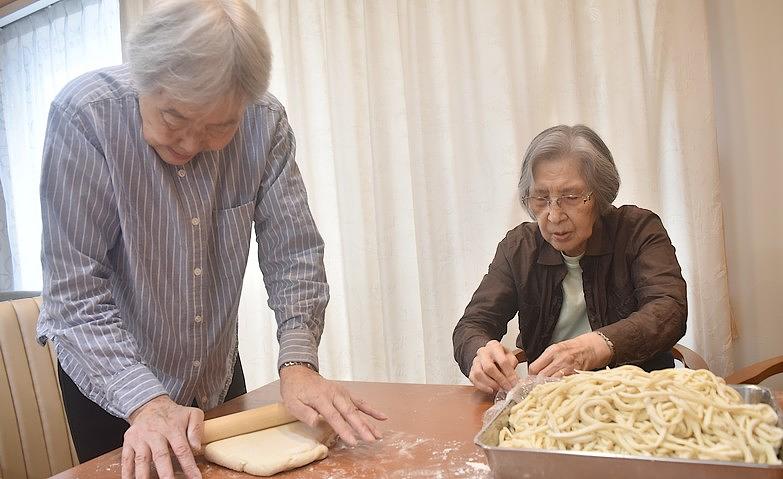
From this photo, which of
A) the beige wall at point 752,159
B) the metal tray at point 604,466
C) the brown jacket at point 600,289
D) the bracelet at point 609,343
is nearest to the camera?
the metal tray at point 604,466

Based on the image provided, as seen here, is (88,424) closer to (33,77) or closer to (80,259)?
(80,259)

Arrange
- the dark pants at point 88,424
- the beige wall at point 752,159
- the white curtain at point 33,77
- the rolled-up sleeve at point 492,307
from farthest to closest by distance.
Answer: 1. the white curtain at point 33,77
2. the beige wall at point 752,159
3. the rolled-up sleeve at point 492,307
4. the dark pants at point 88,424

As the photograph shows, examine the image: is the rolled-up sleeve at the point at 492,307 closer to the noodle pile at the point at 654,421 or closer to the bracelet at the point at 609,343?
the bracelet at the point at 609,343

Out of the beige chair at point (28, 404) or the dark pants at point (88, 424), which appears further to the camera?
the beige chair at point (28, 404)

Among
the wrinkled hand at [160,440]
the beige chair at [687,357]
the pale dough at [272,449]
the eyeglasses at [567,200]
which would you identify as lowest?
the beige chair at [687,357]

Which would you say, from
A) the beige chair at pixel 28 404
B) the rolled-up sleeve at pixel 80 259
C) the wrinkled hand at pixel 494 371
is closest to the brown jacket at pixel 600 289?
the wrinkled hand at pixel 494 371

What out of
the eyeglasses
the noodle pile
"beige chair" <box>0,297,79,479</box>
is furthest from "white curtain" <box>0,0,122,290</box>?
the noodle pile

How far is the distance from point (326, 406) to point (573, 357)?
2.09 feet

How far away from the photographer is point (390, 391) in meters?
1.70

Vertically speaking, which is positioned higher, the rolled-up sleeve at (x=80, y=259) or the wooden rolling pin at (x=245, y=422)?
the rolled-up sleeve at (x=80, y=259)

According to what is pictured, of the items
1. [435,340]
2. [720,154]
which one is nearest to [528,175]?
[720,154]

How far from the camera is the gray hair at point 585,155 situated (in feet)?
6.68

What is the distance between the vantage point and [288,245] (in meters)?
1.62

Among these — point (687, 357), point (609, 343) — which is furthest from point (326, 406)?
point (687, 357)
